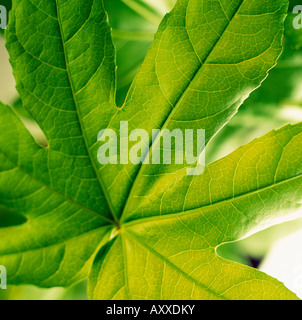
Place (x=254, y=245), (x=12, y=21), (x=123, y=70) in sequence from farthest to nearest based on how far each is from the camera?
(x=254, y=245) < (x=123, y=70) < (x=12, y=21)

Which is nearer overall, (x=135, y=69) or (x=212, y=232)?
(x=212, y=232)

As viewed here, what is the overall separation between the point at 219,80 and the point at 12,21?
342 mm

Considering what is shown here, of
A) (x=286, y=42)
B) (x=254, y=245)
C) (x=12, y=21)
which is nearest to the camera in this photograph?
(x=12, y=21)

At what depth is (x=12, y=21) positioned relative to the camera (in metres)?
0.53

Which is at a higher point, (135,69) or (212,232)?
(135,69)

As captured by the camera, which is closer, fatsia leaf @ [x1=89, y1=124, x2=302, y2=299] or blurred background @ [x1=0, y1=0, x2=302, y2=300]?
fatsia leaf @ [x1=89, y1=124, x2=302, y2=299]

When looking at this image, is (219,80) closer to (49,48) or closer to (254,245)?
(49,48)

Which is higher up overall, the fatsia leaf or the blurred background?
the blurred background

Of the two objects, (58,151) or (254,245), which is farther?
(254,245)

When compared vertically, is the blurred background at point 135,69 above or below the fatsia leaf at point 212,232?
above

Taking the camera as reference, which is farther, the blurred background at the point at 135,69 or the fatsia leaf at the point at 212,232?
the blurred background at the point at 135,69
